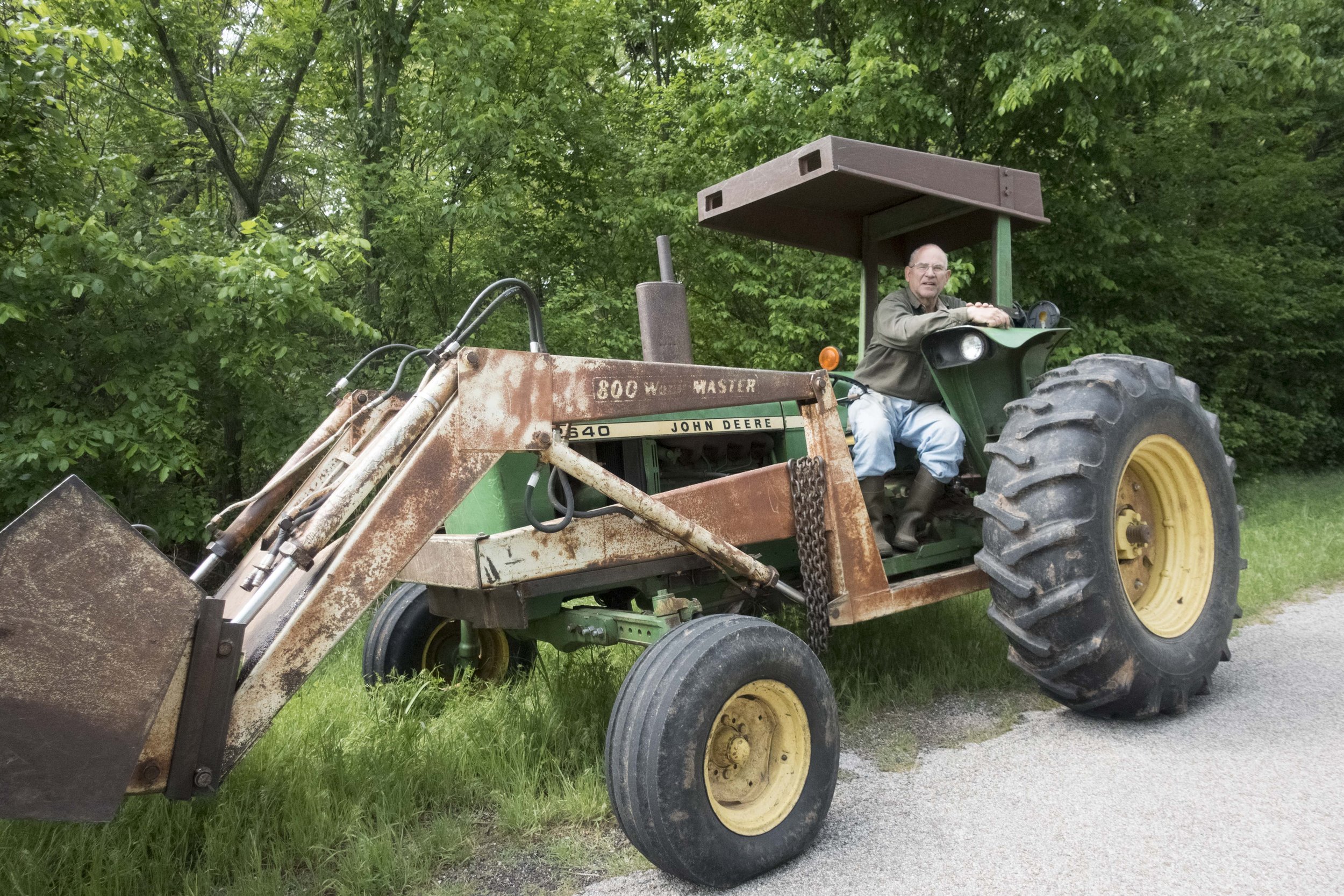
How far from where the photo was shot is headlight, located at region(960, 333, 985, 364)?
3801 millimetres

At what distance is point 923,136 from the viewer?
29.7 ft

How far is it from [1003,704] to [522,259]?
6189mm

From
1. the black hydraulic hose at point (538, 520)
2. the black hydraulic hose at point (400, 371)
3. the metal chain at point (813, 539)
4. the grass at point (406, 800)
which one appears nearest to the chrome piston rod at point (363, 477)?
the black hydraulic hose at point (400, 371)

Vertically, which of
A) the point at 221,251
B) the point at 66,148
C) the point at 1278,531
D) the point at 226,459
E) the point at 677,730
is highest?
the point at 66,148

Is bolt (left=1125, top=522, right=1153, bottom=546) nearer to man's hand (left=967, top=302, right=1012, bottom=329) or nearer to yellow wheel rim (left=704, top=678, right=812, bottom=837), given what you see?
man's hand (left=967, top=302, right=1012, bottom=329)

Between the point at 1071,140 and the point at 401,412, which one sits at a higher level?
the point at 1071,140

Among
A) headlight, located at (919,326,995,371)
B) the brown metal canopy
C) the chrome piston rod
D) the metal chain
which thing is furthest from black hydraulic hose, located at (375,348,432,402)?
headlight, located at (919,326,995,371)

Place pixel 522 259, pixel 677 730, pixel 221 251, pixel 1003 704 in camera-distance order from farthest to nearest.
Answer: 1. pixel 522 259
2. pixel 221 251
3. pixel 1003 704
4. pixel 677 730

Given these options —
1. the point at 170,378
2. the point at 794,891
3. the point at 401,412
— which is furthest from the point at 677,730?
the point at 170,378

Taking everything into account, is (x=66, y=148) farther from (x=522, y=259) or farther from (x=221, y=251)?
(x=522, y=259)

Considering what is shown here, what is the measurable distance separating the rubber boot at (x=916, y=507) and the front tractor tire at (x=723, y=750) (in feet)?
4.05

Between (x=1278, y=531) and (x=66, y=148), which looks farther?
(x=1278, y=531)

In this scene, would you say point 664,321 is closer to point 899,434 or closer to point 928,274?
point 899,434

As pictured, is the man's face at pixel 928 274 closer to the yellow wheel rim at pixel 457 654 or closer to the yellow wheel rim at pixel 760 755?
the yellow wheel rim at pixel 760 755
